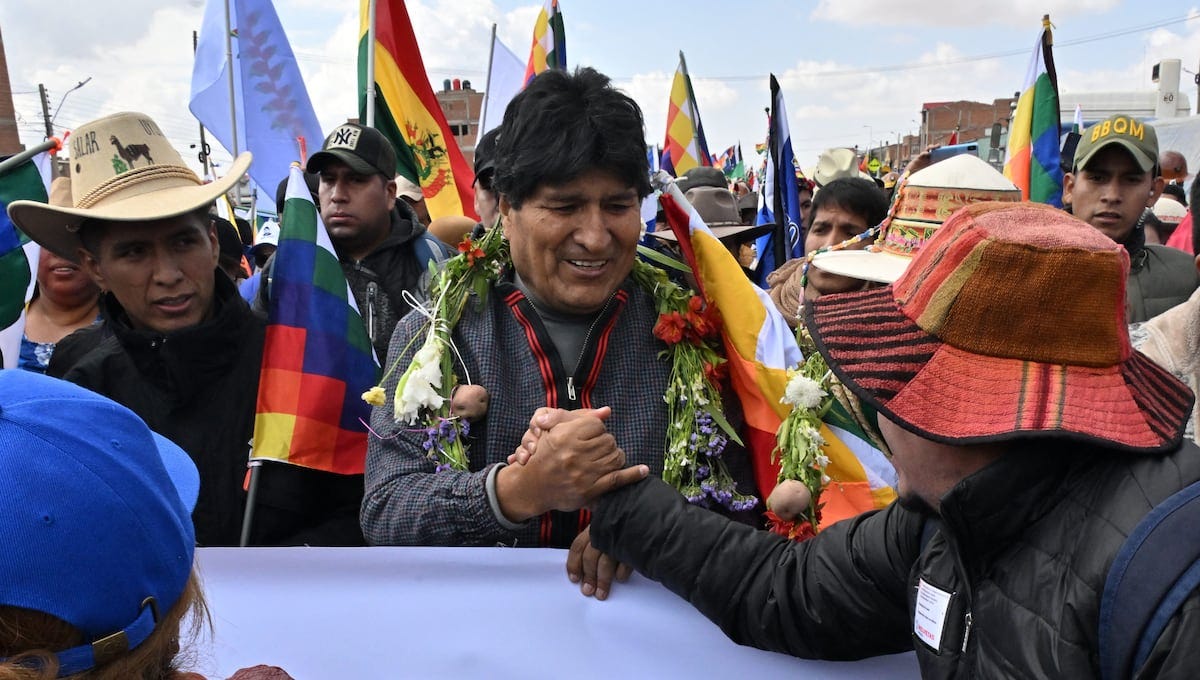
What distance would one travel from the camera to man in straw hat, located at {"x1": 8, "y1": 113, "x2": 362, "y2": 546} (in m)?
2.37

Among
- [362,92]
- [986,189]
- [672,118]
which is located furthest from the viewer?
[672,118]

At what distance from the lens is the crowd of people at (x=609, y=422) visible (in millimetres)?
1010

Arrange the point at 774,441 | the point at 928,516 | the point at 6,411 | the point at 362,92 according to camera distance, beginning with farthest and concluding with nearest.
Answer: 1. the point at 362,92
2. the point at 774,441
3. the point at 928,516
4. the point at 6,411

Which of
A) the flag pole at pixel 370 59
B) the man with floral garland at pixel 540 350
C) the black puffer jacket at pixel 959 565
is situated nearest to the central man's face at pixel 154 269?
the man with floral garland at pixel 540 350

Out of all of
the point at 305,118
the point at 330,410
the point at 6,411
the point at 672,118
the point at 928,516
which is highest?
the point at 672,118

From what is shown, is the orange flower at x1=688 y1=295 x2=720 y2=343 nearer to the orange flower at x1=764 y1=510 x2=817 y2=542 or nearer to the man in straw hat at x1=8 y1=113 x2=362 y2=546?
the orange flower at x1=764 y1=510 x2=817 y2=542

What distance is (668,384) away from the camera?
2.19m

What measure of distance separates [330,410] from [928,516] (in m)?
1.85

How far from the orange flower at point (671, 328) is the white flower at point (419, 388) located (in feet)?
1.94

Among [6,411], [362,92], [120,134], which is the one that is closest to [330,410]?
[120,134]

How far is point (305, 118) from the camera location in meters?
5.68

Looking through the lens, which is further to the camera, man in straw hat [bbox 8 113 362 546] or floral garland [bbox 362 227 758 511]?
man in straw hat [bbox 8 113 362 546]

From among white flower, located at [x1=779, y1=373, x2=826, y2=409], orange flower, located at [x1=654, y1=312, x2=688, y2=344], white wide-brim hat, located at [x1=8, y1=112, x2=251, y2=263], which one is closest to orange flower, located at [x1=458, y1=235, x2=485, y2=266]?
orange flower, located at [x1=654, y1=312, x2=688, y2=344]

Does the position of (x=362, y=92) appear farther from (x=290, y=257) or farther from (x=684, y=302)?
(x=684, y=302)
